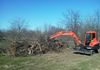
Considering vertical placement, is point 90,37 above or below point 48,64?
above

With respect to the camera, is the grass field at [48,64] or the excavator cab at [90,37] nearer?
the grass field at [48,64]

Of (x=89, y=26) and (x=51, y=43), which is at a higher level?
(x=89, y=26)

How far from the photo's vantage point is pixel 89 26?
3644 centimetres

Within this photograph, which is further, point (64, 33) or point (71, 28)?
point (71, 28)

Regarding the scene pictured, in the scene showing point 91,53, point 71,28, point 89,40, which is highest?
point 71,28

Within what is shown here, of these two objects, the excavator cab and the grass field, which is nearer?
the grass field

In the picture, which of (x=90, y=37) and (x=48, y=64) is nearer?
(x=48, y=64)

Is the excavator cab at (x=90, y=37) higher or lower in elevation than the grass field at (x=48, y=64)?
higher

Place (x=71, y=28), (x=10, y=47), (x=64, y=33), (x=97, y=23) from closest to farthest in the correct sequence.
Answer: (x=10, y=47)
(x=64, y=33)
(x=71, y=28)
(x=97, y=23)

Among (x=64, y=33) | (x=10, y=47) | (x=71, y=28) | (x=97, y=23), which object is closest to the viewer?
(x=10, y=47)

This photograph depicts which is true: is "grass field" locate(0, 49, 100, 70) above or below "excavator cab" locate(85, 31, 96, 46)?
below

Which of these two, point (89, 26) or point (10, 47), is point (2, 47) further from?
point (89, 26)

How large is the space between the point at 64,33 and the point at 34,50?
14.1 ft

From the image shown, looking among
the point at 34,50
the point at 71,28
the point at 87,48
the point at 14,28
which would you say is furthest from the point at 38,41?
the point at 14,28
